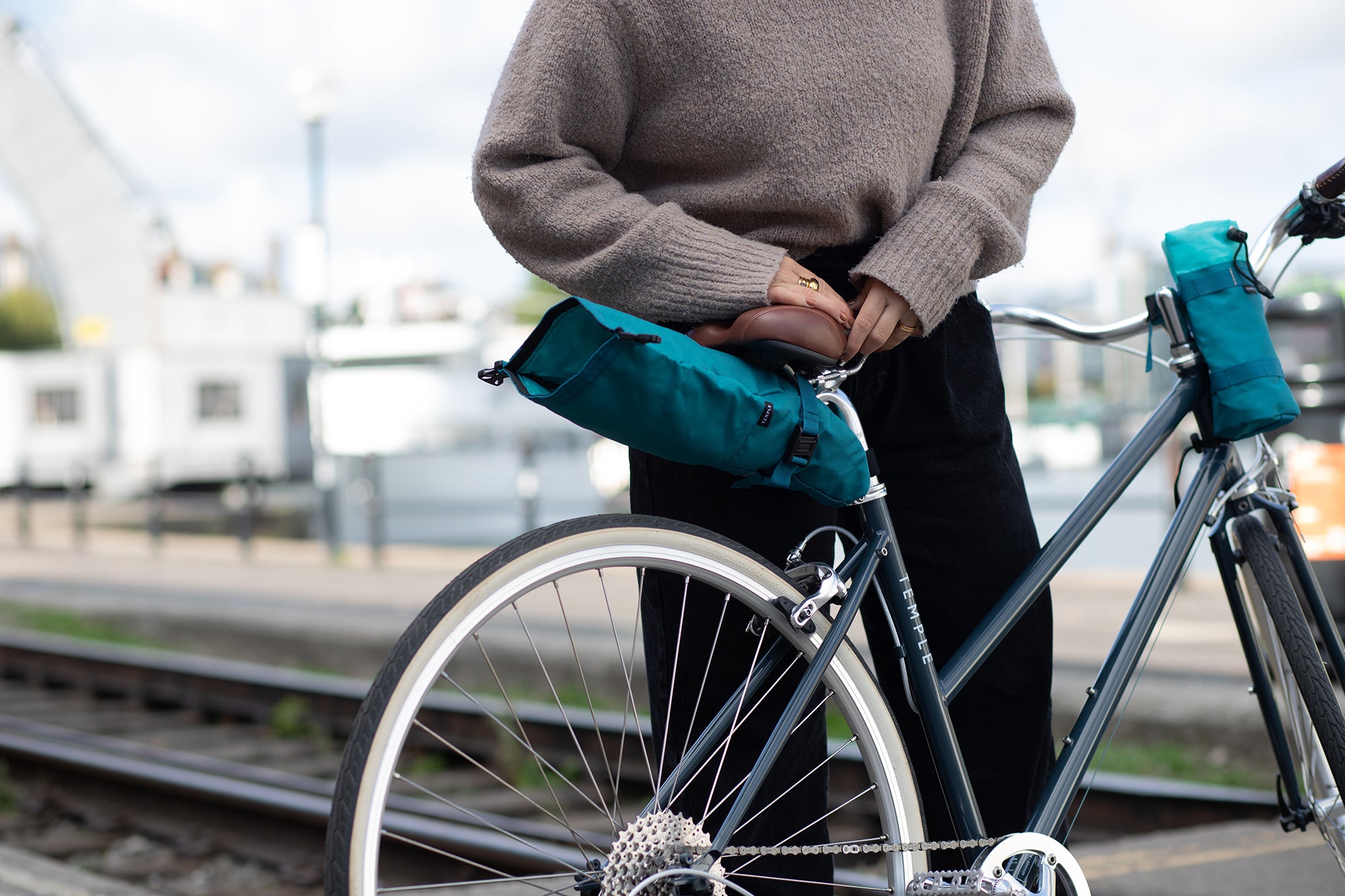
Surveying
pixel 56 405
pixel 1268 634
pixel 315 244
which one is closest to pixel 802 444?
pixel 1268 634

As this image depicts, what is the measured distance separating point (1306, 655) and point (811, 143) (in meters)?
0.98

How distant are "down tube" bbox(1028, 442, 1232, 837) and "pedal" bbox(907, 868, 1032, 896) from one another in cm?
12

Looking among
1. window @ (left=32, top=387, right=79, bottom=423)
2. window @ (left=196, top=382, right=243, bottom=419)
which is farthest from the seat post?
window @ (left=32, top=387, right=79, bottom=423)

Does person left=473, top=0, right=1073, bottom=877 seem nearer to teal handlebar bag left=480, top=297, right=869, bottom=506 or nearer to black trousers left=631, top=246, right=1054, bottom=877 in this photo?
black trousers left=631, top=246, right=1054, bottom=877

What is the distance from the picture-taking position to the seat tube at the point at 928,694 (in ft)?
5.11

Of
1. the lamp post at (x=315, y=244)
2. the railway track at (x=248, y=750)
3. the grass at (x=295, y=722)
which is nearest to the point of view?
the railway track at (x=248, y=750)

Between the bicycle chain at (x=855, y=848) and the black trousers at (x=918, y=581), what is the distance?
0.12 m

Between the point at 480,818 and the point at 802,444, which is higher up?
the point at 802,444

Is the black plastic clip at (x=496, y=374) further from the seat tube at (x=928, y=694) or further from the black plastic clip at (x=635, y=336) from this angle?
the seat tube at (x=928, y=694)

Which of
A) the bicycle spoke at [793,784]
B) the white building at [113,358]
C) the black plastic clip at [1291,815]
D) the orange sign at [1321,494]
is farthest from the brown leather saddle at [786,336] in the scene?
the white building at [113,358]

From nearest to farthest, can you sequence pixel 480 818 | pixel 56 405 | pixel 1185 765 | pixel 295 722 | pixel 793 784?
pixel 480 818 < pixel 793 784 < pixel 1185 765 < pixel 295 722 < pixel 56 405

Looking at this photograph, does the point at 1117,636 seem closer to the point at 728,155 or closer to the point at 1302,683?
the point at 1302,683

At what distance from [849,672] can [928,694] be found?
143 mm

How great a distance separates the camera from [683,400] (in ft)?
4.24
